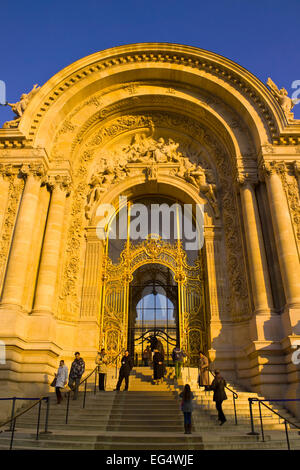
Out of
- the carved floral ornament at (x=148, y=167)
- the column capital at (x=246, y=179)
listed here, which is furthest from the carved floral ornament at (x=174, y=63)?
the carved floral ornament at (x=148, y=167)

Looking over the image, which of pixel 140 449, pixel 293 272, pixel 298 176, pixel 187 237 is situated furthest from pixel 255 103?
pixel 140 449

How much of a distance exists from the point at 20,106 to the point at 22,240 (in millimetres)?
5822

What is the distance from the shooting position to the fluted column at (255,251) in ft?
38.1

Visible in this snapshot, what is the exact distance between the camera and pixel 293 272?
11188 millimetres

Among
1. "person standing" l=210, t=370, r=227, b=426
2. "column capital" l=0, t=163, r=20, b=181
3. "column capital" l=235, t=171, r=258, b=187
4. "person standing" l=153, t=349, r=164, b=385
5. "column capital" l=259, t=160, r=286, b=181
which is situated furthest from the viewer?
"column capital" l=235, t=171, r=258, b=187

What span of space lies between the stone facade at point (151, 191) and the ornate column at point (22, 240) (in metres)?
0.04

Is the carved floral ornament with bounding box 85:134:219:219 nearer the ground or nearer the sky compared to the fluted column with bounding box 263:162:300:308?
nearer the sky

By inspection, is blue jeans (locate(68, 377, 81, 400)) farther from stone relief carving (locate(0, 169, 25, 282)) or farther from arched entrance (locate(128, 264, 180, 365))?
arched entrance (locate(128, 264, 180, 365))

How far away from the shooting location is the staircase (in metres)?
6.24

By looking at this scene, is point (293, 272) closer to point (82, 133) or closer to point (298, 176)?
point (298, 176)

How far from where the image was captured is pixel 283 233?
468 inches

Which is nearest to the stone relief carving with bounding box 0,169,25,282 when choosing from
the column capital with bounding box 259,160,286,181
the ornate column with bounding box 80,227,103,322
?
the ornate column with bounding box 80,227,103,322

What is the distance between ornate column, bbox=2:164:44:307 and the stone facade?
1.7 inches

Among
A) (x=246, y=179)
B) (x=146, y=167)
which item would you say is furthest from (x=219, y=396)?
(x=146, y=167)
